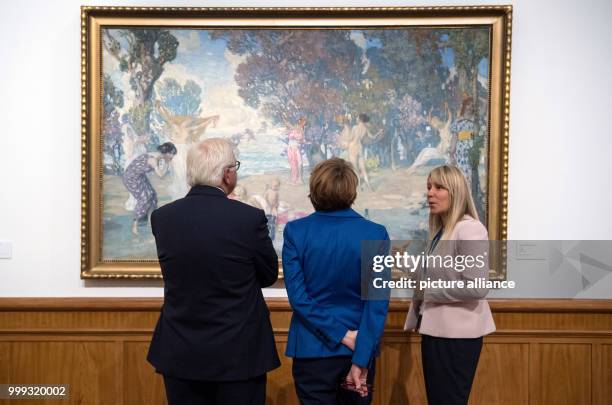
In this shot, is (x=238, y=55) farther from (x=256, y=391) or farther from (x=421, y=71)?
(x=256, y=391)

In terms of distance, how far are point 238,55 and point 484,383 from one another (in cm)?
247

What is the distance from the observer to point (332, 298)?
212 cm

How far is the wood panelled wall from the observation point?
10.5 feet

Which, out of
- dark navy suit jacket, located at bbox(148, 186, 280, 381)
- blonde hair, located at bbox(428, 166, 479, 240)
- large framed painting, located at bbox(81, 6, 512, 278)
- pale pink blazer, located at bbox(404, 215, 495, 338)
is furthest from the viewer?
large framed painting, located at bbox(81, 6, 512, 278)

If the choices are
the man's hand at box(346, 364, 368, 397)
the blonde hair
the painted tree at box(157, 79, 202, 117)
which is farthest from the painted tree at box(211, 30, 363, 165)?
the man's hand at box(346, 364, 368, 397)

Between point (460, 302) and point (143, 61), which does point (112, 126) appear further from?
point (460, 302)

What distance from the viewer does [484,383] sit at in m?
3.22

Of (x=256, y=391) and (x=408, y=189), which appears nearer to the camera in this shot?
(x=256, y=391)

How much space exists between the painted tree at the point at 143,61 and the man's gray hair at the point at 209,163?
1.28 meters

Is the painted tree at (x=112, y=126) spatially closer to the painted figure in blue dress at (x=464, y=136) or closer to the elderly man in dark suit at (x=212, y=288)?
the elderly man in dark suit at (x=212, y=288)

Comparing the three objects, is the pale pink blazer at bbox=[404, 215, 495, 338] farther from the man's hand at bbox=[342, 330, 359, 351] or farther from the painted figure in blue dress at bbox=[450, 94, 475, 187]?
the painted figure in blue dress at bbox=[450, 94, 475, 187]

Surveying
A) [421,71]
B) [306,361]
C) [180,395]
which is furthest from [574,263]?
[180,395]

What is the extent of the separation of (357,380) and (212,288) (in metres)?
0.69

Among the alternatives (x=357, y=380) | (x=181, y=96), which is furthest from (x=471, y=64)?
(x=357, y=380)
